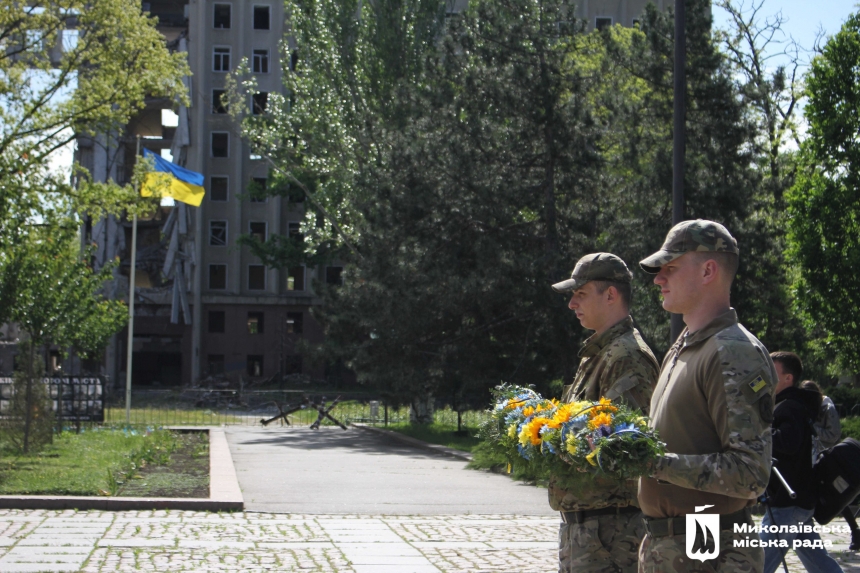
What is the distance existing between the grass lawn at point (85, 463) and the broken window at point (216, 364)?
38546mm

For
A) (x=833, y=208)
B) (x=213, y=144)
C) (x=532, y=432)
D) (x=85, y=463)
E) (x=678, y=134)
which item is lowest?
(x=85, y=463)

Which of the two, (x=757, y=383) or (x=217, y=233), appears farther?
(x=217, y=233)

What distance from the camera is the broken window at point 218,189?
6269 cm

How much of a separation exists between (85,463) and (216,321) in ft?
153

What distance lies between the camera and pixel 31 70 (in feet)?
75.4

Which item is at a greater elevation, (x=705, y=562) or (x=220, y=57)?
(x=220, y=57)

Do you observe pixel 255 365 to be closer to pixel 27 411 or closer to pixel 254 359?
pixel 254 359

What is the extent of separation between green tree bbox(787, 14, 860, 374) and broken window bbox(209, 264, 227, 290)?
4454 cm

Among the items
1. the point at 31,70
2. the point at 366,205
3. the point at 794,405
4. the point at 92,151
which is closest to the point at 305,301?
the point at 92,151

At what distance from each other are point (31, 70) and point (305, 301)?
134 feet

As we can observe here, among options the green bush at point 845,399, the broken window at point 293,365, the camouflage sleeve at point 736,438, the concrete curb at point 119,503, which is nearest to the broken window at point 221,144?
the broken window at point 293,365

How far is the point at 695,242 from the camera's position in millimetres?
3377

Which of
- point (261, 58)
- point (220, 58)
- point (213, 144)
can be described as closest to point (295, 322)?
point (213, 144)

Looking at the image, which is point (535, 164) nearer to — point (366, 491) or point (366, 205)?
point (366, 205)
